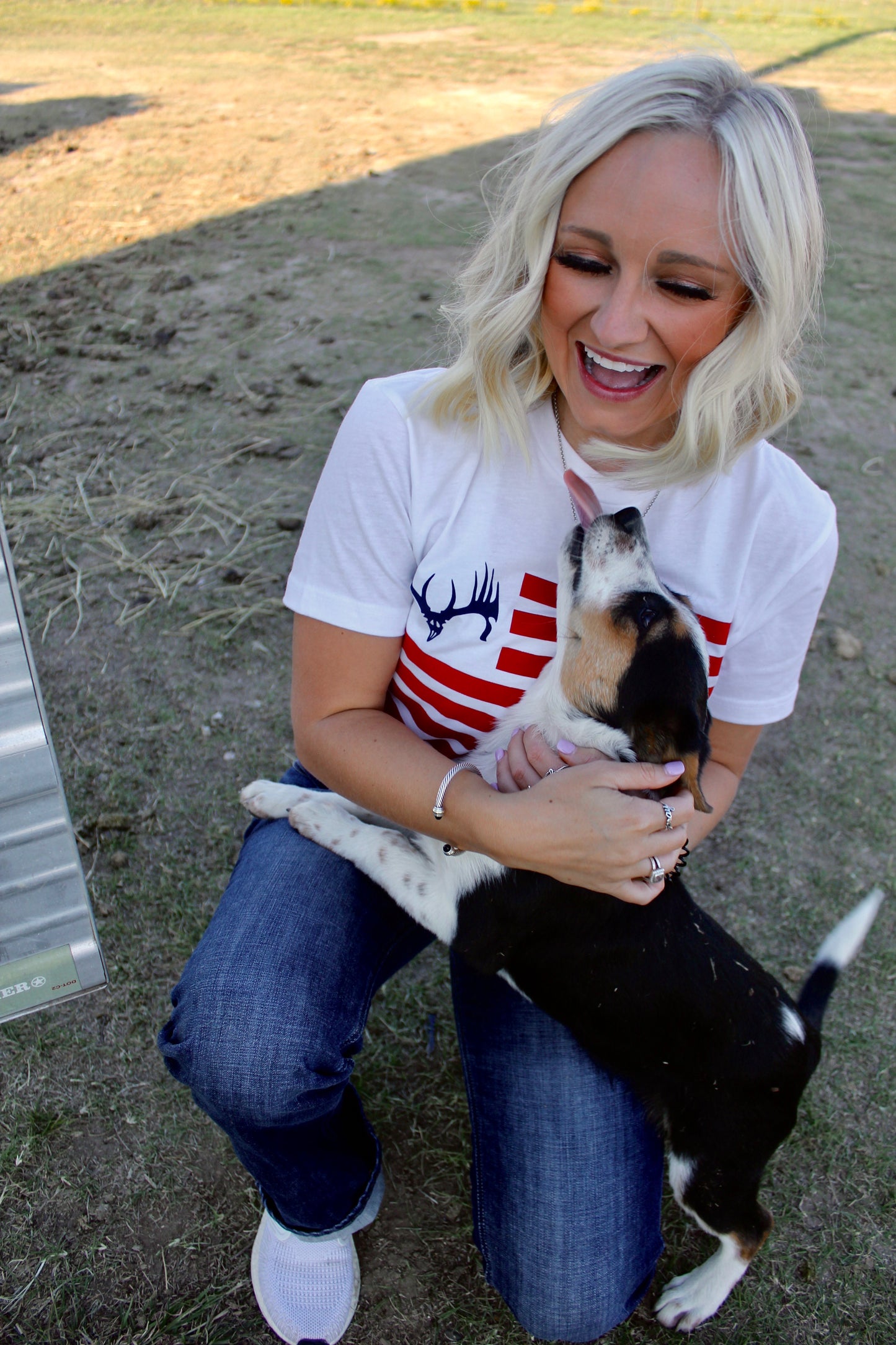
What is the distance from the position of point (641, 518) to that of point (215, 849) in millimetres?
1667

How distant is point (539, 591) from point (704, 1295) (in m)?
1.54

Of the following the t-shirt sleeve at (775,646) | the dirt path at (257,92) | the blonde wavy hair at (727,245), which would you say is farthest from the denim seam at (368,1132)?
the dirt path at (257,92)

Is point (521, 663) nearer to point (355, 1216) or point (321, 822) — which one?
point (321, 822)

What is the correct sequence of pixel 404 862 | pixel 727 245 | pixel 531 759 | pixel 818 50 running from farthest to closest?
pixel 818 50 → pixel 404 862 → pixel 531 759 → pixel 727 245

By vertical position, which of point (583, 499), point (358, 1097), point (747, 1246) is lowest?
point (747, 1246)

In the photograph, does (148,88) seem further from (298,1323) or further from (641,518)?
(298,1323)

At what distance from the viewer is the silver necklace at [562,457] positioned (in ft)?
6.31

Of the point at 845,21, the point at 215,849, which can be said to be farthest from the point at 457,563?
the point at 845,21

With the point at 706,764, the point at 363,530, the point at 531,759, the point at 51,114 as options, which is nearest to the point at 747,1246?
the point at 706,764

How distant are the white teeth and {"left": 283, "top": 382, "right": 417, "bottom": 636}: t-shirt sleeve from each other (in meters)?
0.39

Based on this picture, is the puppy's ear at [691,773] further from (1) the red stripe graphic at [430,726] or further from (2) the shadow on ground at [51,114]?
(2) the shadow on ground at [51,114]

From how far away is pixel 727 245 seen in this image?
1623 millimetres

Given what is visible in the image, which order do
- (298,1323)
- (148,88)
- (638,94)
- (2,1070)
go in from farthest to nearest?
(148,88)
(2,1070)
(298,1323)
(638,94)

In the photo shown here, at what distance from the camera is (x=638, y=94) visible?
1.61 meters
